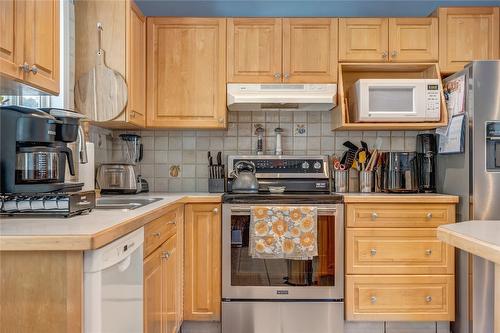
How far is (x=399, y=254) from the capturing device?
8.49 ft

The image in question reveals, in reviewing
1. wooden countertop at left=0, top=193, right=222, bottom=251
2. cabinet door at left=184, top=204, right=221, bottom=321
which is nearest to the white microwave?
cabinet door at left=184, top=204, right=221, bottom=321

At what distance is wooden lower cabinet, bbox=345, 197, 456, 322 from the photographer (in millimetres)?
2584

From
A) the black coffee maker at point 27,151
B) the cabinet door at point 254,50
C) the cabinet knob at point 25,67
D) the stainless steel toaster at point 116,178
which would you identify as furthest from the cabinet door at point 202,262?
the cabinet knob at point 25,67

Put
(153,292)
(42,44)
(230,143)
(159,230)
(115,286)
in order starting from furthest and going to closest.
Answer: (230,143) → (159,230) → (153,292) → (42,44) → (115,286)

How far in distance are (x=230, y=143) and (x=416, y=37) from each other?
152 centimetres

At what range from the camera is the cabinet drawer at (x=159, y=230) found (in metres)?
1.69

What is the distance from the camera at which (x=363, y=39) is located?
9.45 ft

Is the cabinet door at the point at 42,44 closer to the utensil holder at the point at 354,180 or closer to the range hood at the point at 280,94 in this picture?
the range hood at the point at 280,94

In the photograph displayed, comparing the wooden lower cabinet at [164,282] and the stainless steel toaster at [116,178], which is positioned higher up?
the stainless steel toaster at [116,178]

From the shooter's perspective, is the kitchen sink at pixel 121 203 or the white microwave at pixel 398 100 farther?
the white microwave at pixel 398 100

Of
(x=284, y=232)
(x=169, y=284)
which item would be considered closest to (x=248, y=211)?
(x=284, y=232)

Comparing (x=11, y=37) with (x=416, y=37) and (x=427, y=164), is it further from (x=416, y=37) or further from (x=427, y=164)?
(x=427, y=164)

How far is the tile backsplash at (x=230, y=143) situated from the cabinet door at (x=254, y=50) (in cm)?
38

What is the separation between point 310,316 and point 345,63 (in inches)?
67.2
